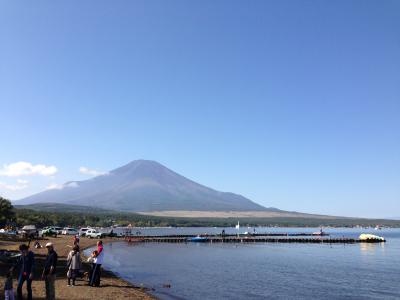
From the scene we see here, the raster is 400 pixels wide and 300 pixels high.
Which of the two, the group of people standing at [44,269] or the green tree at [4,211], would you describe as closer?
the group of people standing at [44,269]

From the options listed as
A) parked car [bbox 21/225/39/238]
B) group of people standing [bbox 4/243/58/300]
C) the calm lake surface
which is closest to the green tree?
parked car [bbox 21/225/39/238]

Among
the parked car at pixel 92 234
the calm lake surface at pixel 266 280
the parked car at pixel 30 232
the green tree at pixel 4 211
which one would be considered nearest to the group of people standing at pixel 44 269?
the calm lake surface at pixel 266 280

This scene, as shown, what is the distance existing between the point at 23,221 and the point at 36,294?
106 metres

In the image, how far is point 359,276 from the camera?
116 feet

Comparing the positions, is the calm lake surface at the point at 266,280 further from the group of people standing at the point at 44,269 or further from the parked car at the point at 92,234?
the parked car at the point at 92,234

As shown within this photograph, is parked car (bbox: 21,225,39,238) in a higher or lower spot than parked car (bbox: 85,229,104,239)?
higher

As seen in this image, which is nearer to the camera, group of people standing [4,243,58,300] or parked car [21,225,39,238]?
group of people standing [4,243,58,300]

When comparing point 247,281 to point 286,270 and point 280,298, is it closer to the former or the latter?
point 280,298

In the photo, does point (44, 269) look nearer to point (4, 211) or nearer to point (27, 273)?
point (27, 273)

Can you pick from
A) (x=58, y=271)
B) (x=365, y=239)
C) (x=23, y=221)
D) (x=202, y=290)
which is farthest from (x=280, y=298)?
(x=23, y=221)

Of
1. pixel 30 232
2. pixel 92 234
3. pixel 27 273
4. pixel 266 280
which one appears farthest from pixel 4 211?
pixel 27 273

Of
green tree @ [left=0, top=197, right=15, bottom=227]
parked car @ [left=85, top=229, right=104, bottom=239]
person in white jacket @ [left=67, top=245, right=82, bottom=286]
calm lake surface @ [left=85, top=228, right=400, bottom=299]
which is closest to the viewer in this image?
person in white jacket @ [left=67, top=245, right=82, bottom=286]

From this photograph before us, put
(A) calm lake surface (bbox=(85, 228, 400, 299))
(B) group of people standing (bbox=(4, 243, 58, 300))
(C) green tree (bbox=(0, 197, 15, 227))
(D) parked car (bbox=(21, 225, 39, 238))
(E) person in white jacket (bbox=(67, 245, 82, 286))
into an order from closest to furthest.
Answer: (B) group of people standing (bbox=(4, 243, 58, 300)), (E) person in white jacket (bbox=(67, 245, 82, 286)), (A) calm lake surface (bbox=(85, 228, 400, 299)), (D) parked car (bbox=(21, 225, 39, 238)), (C) green tree (bbox=(0, 197, 15, 227))

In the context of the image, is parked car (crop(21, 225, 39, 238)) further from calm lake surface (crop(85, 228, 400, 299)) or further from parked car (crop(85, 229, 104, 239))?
calm lake surface (crop(85, 228, 400, 299))
